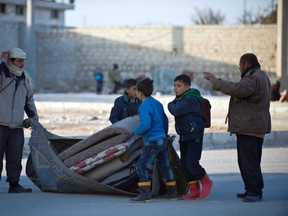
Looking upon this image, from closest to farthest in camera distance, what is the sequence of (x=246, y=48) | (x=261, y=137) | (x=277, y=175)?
(x=261, y=137) → (x=277, y=175) → (x=246, y=48)

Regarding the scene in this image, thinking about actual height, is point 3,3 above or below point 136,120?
above

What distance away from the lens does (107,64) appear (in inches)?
1838

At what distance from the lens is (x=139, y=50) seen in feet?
151

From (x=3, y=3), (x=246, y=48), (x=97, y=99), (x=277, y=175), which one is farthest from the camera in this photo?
(x=3, y=3)

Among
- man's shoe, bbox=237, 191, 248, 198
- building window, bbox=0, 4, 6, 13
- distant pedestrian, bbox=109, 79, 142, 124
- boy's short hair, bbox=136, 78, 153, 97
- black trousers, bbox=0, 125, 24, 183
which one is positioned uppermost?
building window, bbox=0, 4, 6, 13

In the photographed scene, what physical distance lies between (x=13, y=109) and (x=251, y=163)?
9.44ft

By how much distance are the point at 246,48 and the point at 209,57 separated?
200cm

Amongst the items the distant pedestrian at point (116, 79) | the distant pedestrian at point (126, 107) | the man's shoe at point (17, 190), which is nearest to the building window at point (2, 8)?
the distant pedestrian at point (116, 79)

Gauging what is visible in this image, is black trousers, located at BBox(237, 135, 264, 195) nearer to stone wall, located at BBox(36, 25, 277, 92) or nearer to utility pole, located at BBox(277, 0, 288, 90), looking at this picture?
utility pole, located at BBox(277, 0, 288, 90)

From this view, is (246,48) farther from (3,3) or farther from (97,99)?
(3,3)

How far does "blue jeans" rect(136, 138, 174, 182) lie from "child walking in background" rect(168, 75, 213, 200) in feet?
0.68

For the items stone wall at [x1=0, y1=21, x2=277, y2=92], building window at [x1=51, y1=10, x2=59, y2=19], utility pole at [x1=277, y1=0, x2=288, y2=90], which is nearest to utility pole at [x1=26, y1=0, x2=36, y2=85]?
stone wall at [x1=0, y1=21, x2=277, y2=92]

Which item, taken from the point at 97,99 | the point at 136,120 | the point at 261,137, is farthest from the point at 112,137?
the point at 97,99

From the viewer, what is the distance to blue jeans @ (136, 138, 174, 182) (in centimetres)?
926
